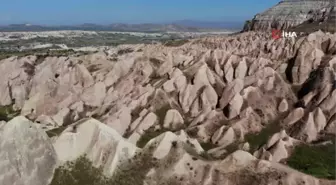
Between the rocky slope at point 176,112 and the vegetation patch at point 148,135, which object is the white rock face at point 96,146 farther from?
the vegetation patch at point 148,135

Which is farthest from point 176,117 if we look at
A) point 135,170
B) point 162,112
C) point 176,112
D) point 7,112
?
point 7,112

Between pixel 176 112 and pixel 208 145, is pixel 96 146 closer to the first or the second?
pixel 208 145

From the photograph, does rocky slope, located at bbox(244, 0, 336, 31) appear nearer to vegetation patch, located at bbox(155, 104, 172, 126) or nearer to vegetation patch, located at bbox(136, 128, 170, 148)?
vegetation patch, located at bbox(155, 104, 172, 126)

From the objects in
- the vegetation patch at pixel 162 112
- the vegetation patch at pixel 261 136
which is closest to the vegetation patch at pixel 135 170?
the vegetation patch at pixel 261 136

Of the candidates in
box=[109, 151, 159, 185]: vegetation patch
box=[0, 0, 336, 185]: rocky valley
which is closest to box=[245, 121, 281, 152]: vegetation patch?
box=[0, 0, 336, 185]: rocky valley

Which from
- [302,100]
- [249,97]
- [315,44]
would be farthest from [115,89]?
[315,44]

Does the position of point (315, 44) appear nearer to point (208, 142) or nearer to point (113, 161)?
point (208, 142)
